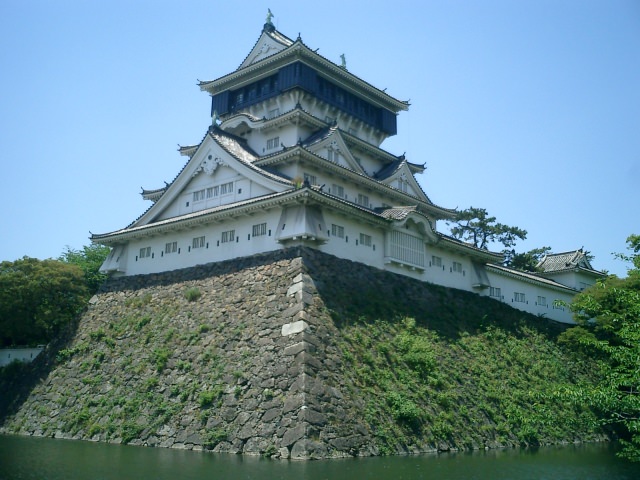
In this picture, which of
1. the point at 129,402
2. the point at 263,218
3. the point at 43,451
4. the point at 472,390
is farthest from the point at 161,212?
the point at 472,390

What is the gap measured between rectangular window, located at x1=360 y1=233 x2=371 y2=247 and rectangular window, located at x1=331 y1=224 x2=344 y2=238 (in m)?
1.22

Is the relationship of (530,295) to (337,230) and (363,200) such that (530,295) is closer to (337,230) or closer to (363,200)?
(363,200)

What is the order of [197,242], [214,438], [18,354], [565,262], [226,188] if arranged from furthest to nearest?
[565,262]
[18,354]
[226,188]
[197,242]
[214,438]

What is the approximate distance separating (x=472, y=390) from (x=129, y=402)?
40.0ft

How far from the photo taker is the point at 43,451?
60.1 feet

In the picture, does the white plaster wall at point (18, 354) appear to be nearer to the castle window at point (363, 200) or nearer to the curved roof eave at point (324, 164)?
the curved roof eave at point (324, 164)

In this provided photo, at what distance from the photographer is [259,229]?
25172 mm

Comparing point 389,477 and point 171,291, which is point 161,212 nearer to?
point 171,291

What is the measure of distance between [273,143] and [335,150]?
3.37 meters

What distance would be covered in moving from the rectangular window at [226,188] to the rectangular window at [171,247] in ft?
10.4

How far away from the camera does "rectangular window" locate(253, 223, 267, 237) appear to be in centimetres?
2500

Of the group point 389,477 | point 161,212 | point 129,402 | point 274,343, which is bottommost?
point 389,477

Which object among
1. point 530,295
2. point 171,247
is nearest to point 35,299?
point 171,247

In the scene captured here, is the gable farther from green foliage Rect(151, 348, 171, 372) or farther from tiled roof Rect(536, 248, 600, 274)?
tiled roof Rect(536, 248, 600, 274)
